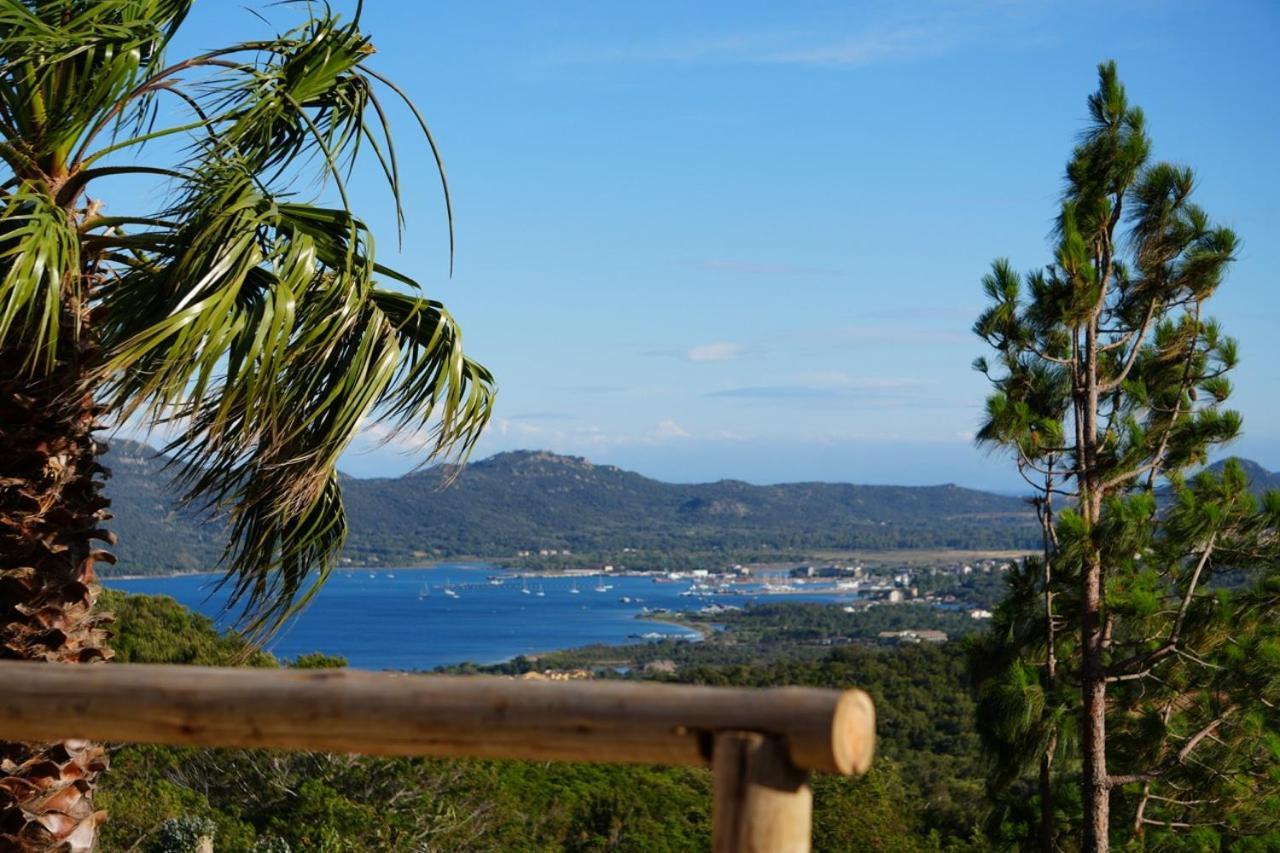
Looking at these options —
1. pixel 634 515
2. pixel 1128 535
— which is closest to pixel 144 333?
pixel 1128 535

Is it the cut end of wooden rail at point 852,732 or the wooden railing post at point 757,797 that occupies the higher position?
the cut end of wooden rail at point 852,732

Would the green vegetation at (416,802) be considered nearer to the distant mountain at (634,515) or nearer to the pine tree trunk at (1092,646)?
the pine tree trunk at (1092,646)

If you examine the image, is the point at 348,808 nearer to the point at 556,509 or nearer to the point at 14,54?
the point at 14,54

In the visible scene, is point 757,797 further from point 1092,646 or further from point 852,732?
point 1092,646

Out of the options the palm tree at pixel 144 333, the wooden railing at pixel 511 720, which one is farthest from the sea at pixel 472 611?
the wooden railing at pixel 511 720

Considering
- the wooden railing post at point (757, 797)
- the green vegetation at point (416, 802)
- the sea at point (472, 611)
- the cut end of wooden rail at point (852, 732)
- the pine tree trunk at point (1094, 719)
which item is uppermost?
the cut end of wooden rail at point (852, 732)

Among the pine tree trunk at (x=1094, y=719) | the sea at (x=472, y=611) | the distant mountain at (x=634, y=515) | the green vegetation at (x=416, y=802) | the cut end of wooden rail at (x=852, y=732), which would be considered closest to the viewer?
the cut end of wooden rail at (x=852, y=732)

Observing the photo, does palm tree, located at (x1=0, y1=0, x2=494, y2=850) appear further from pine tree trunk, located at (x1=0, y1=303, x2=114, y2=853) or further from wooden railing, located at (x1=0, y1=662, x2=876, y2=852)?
Answer: wooden railing, located at (x1=0, y1=662, x2=876, y2=852)
